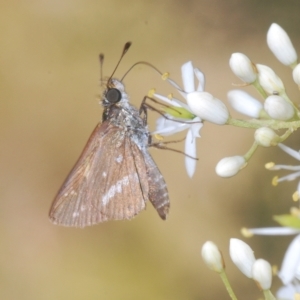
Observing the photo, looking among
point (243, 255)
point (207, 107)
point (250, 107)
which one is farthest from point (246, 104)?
point (243, 255)

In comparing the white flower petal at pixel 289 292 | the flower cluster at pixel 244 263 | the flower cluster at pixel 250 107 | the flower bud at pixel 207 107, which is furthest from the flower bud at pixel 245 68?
the white flower petal at pixel 289 292

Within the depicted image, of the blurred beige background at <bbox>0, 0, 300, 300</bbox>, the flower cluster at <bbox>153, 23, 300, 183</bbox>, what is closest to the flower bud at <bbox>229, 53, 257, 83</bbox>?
the flower cluster at <bbox>153, 23, 300, 183</bbox>

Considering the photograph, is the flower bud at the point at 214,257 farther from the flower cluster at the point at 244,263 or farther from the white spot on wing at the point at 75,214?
the white spot on wing at the point at 75,214

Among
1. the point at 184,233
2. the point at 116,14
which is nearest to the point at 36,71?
the point at 116,14

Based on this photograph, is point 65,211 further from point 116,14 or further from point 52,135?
point 116,14

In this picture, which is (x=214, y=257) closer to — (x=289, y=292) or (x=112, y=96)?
(x=289, y=292)
